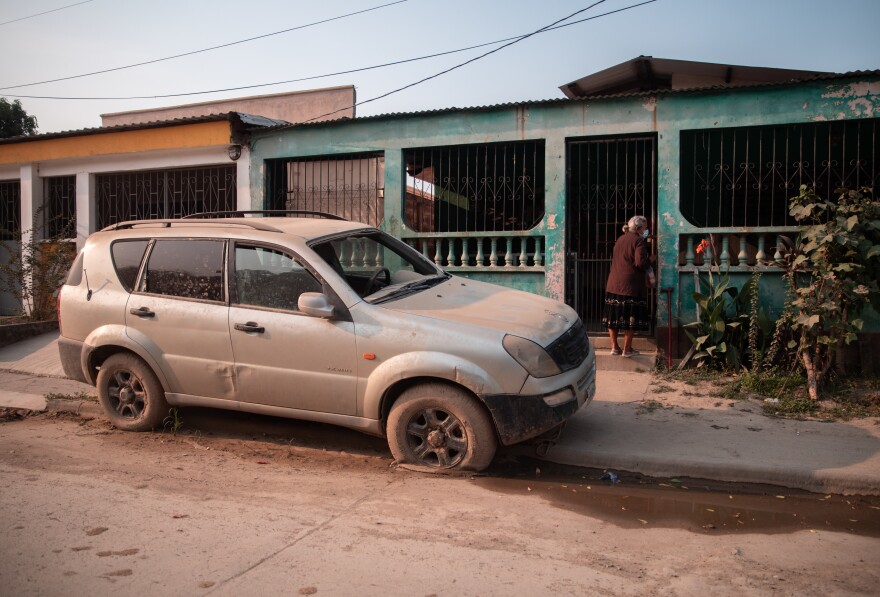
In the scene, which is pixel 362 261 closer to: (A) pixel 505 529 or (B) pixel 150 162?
(A) pixel 505 529

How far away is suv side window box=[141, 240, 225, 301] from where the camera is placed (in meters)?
5.41

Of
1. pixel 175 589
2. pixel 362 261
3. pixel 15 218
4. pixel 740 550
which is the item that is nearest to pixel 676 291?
pixel 362 261

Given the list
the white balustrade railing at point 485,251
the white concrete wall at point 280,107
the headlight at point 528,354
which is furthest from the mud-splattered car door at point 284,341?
the white concrete wall at point 280,107

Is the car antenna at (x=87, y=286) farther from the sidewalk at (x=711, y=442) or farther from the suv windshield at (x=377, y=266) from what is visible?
the suv windshield at (x=377, y=266)

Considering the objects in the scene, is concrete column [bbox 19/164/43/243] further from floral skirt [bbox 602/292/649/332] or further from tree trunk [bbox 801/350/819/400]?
tree trunk [bbox 801/350/819/400]

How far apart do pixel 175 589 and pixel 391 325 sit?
84.7 inches

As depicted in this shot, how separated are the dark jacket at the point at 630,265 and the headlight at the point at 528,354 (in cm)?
353

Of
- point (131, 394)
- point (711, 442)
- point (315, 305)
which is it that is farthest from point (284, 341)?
point (711, 442)

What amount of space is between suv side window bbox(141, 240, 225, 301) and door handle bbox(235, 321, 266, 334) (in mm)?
351

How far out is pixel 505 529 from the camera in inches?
150

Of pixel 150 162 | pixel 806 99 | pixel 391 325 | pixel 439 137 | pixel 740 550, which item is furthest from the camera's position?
pixel 150 162

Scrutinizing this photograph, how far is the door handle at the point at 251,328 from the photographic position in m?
5.08

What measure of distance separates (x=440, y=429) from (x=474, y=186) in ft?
16.6

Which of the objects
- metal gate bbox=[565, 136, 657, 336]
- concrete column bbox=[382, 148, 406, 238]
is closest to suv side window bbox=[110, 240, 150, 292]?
concrete column bbox=[382, 148, 406, 238]
